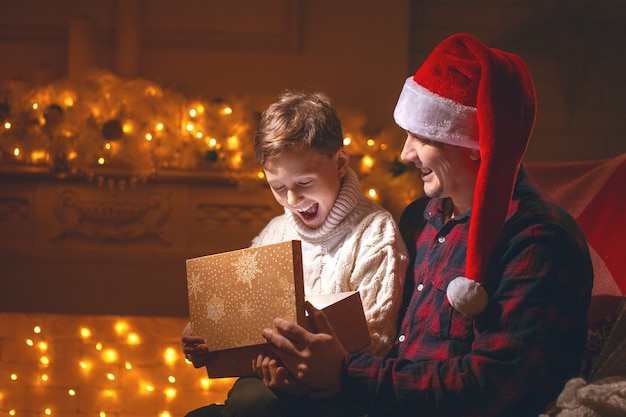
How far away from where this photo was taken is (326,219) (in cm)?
174

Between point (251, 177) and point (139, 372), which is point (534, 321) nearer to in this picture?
point (139, 372)

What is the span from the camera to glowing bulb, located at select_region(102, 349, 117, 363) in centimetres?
262

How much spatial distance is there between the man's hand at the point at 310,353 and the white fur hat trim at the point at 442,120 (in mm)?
411

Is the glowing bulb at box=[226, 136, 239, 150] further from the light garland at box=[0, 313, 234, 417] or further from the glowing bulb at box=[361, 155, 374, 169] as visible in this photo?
the light garland at box=[0, 313, 234, 417]

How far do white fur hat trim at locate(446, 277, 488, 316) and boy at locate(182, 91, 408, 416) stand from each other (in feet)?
0.80

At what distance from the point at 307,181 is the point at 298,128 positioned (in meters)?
0.11

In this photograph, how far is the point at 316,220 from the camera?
1.74m

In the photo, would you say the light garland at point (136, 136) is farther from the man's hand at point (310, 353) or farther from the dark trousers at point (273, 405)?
the man's hand at point (310, 353)

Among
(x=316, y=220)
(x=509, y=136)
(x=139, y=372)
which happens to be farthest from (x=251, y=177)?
(x=509, y=136)

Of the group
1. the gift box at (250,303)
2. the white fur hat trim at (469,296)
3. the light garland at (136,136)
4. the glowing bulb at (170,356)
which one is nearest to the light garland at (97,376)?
the glowing bulb at (170,356)

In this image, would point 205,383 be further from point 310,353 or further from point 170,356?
point 310,353

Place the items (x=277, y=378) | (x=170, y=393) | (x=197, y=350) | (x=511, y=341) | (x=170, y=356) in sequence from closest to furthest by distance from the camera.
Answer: (x=511, y=341) → (x=277, y=378) → (x=197, y=350) → (x=170, y=393) → (x=170, y=356)

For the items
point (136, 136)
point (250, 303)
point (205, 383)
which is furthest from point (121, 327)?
point (250, 303)

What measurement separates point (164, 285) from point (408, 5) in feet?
4.67
